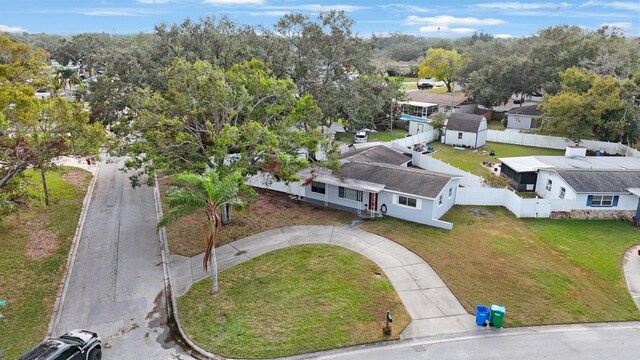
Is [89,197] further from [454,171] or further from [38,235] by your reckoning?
[454,171]

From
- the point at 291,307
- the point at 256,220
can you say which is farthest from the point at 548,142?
the point at 291,307

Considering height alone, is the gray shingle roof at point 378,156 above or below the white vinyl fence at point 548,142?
Answer: above

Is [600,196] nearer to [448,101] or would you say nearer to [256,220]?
[256,220]

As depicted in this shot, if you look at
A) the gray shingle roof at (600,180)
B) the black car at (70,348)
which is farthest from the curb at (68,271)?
the gray shingle roof at (600,180)

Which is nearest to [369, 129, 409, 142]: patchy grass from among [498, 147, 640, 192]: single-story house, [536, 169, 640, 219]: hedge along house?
[498, 147, 640, 192]: single-story house

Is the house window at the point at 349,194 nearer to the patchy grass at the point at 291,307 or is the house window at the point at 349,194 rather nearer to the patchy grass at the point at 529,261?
the patchy grass at the point at 529,261

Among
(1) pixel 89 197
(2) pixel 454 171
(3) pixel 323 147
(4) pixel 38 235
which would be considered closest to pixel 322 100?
(3) pixel 323 147
